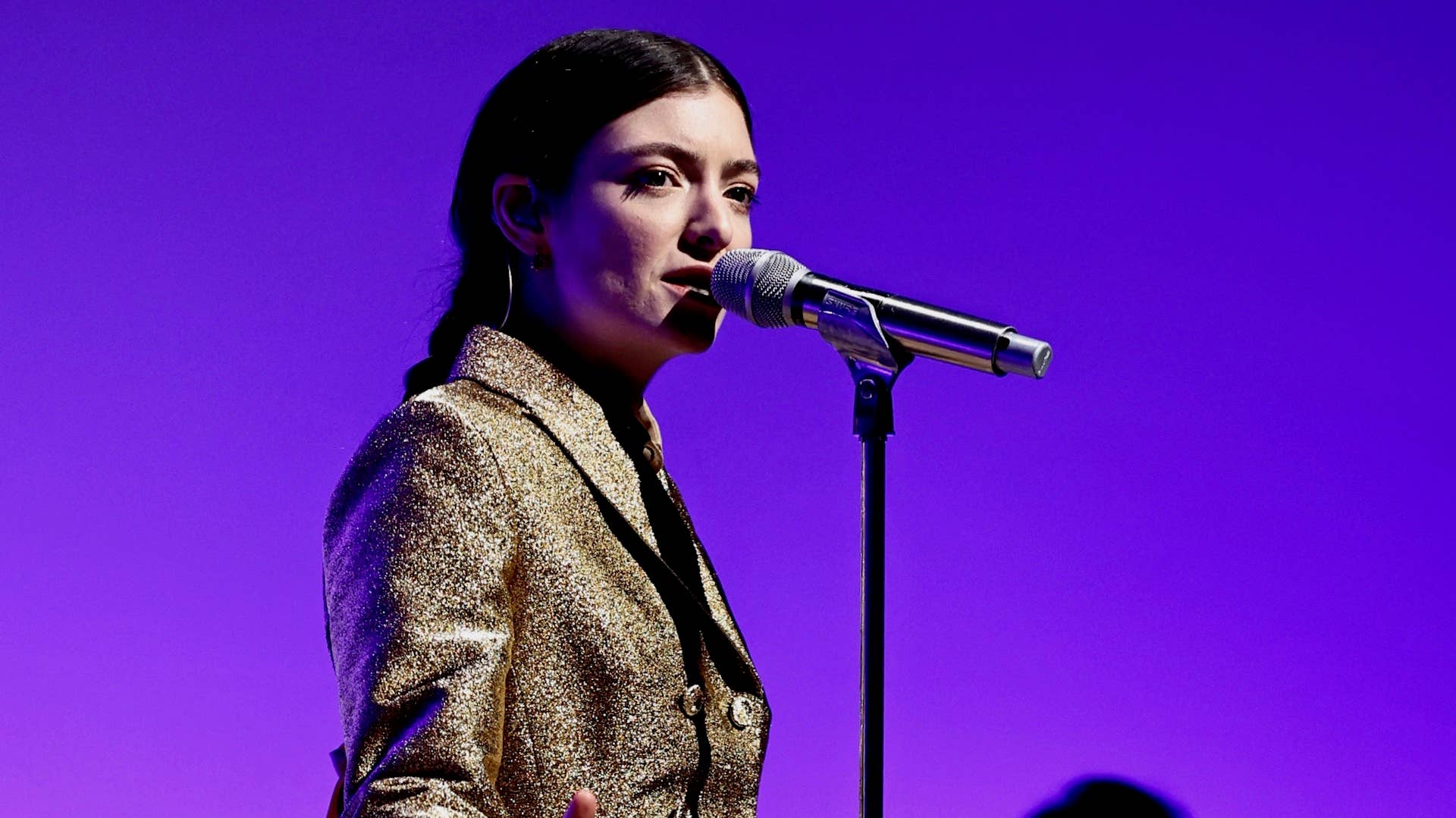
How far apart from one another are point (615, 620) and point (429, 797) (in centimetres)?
22

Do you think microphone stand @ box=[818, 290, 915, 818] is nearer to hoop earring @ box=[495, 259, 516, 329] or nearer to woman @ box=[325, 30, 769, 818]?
woman @ box=[325, 30, 769, 818]

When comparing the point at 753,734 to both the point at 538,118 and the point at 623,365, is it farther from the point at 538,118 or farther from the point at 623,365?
the point at 538,118

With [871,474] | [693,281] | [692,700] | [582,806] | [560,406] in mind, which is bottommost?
[582,806]

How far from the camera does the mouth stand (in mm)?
1262

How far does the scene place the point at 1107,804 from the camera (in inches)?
78.3

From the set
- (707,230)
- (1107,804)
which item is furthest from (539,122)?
(1107,804)

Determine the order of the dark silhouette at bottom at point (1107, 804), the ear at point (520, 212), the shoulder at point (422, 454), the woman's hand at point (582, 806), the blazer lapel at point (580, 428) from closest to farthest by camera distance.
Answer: the woman's hand at point (582, 806) < the shoulder at point (422, 454) < the blazer lapel at point (580, 428) < the ear at point (520, 212) < the dark silhouette at bottom at point (1107, 804)

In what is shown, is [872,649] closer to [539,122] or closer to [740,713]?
[740,713]

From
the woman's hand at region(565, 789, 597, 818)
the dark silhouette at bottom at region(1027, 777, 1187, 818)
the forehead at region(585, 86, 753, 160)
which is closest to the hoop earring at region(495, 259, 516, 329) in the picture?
the forehead at region(585, 86, 753, 160)

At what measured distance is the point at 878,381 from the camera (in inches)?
41.6

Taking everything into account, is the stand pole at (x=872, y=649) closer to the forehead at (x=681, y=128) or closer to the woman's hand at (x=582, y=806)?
the woman's hand at (x=582, y=806)

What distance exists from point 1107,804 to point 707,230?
1092 millimetres

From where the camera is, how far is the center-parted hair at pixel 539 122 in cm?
131

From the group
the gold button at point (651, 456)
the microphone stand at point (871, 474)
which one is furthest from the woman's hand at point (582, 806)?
the gold button at point (651, 456)
